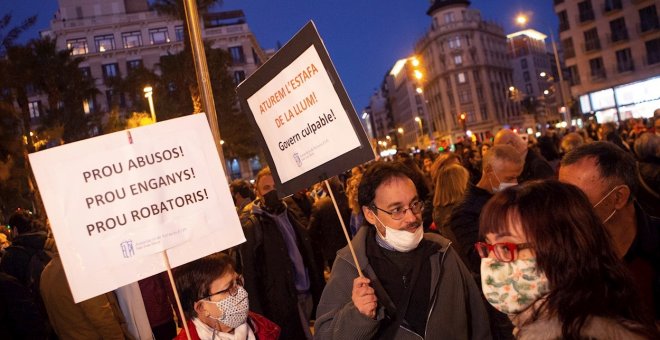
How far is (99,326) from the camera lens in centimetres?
457

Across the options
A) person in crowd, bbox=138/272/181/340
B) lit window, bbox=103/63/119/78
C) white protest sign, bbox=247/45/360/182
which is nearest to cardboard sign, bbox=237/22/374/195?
white protest sign, bbox=247/45/360/182

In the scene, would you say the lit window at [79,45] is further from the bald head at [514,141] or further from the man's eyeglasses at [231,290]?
the man's eyeglasses at [231,290]

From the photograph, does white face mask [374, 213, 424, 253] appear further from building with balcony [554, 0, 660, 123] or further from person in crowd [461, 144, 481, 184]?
building with balcony [554, 0, 660, 123]

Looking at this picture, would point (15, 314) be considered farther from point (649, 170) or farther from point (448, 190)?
point (649, 170)

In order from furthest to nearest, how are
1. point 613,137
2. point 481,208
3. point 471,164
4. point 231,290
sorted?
point 471,164 < point 613,137 < point 481,208 < point 231,290

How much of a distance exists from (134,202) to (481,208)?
2675 mm

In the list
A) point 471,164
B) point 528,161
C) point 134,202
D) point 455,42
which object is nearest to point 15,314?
point 134,202

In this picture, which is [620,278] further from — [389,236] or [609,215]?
[389,236]

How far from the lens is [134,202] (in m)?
3.02

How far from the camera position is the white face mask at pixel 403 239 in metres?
3.07

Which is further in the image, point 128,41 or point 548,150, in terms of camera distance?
point 128,41

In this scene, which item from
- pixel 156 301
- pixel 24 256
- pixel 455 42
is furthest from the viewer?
pixel 455 42

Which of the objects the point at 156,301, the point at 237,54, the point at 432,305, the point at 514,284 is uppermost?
the point at 237,54

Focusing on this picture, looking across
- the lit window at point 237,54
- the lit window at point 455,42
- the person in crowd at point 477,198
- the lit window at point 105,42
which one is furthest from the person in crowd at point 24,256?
the lit window at point 455,42
